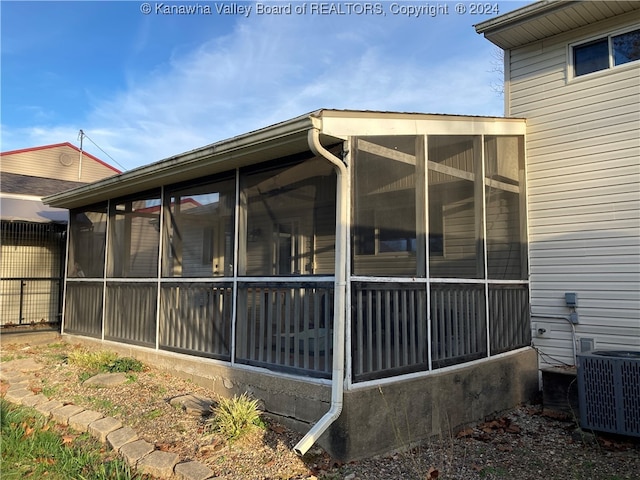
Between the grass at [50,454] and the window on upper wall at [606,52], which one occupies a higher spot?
the window on upper wall at [606,52]

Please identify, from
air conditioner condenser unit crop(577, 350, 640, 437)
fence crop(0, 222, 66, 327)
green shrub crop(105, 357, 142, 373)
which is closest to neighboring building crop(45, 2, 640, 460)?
→ green shrub crop(105, 357, 142, 373)

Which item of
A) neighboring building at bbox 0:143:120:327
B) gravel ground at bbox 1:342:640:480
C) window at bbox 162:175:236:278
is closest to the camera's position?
gravel ground at bbox 1:342:640:480

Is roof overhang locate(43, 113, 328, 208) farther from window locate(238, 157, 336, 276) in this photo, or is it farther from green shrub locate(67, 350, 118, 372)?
green shrub locate(67, 350, 118, 372)

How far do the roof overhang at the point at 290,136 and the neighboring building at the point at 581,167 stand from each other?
25.5 inches

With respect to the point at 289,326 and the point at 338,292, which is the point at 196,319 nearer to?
the point at 289,326

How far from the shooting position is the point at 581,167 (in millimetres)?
5902

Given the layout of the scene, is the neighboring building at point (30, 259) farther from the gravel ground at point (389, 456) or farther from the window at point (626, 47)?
the window at point (626, 47)

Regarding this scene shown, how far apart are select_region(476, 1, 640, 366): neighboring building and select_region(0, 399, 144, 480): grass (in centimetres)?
534

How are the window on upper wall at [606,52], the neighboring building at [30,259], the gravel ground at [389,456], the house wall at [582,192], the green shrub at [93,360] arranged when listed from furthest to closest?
the neighboring building at [30,259], the green shrub at [93,360], the window on upper wall at [606,52], the house wall at [582,192], the gravel ground at [389,456]

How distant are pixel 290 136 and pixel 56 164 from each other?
67.4 ft

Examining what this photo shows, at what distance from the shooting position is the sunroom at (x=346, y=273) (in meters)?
3.94

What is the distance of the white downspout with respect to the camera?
3620mm

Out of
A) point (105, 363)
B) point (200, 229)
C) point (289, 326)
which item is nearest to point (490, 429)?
point (289, 326)

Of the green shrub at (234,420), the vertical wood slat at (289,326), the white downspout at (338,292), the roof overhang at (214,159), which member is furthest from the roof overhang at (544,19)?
the green shrub at (234,420)
